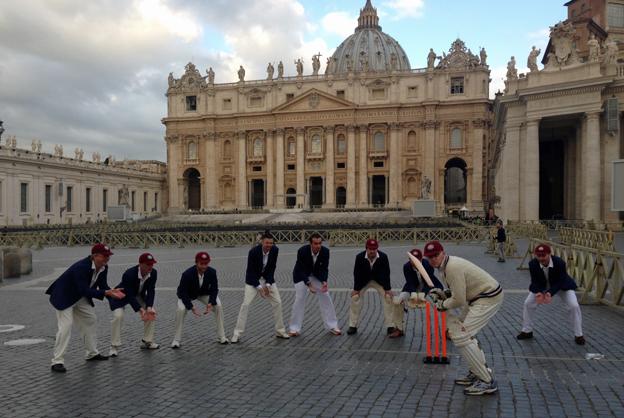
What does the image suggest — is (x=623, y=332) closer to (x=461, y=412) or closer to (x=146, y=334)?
(x=461, y=412)

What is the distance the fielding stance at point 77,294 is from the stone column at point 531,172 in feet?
90.5

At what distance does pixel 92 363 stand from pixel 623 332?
776 centimetres

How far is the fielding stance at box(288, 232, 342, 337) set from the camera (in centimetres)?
848

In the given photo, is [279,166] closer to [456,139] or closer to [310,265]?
[456,139]

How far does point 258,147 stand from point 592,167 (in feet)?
165

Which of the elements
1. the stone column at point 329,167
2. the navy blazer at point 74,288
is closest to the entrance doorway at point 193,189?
the stone column at point 329,167

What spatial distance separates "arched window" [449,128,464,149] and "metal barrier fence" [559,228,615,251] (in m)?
47.7

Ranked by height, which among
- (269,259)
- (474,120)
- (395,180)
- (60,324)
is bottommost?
(60,324)

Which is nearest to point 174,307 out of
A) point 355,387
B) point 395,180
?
point 355,387

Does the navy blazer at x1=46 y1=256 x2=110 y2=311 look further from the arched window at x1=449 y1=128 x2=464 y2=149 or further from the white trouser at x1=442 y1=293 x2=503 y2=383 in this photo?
the arched window at x1=449 y1=128 x2=464 y2=149

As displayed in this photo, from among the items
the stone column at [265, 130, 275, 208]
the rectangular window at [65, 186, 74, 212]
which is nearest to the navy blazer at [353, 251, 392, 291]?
the rectangular window at [65, 186, 74, 212]

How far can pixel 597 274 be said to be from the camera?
35.1ft

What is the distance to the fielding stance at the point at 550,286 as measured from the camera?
765 cm

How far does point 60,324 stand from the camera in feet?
22.2
